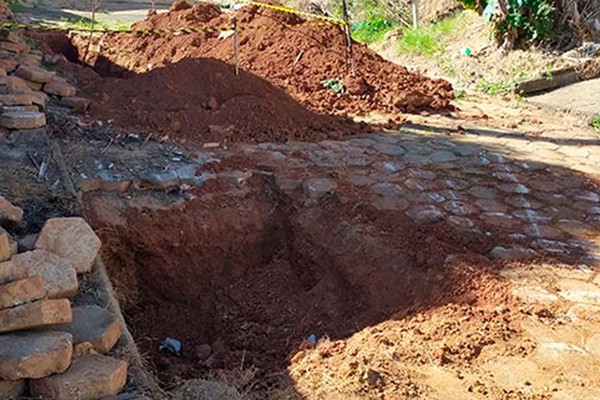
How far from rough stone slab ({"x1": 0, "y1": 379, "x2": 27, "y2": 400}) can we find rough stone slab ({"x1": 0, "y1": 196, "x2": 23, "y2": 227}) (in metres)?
1.12

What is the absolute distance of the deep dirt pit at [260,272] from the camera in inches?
152

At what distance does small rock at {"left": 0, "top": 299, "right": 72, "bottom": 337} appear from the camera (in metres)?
2.73

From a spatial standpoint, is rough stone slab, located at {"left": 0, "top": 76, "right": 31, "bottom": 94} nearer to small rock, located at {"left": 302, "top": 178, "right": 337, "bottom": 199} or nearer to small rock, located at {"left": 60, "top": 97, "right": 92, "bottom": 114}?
small rock, located at {"left": 60, "top": 97, "right": 92, "bottom": 114}

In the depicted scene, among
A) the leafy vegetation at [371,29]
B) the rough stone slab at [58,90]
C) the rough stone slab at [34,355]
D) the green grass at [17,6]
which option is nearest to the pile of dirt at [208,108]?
the rough stone slab at [58,90]

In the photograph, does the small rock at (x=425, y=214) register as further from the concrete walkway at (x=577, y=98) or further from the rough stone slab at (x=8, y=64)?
the rough stone slab at (x=8, y=64)

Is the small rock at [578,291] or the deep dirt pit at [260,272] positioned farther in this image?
the deep dirt pit at [260,272]

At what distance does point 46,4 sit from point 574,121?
44.8ft

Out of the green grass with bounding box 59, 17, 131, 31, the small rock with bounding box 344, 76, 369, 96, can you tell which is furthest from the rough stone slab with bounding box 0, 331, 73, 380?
the green grass with bounding box 59, 17, 131, 31

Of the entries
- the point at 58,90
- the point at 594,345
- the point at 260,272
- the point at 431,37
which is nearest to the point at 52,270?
the point at 260,272

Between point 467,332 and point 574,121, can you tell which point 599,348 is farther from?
point 574,121

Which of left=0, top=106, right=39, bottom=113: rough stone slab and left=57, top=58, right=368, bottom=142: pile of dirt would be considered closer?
left=0, top=106, right=39, bottom=113: rough stone slab

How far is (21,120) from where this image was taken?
16.4ft

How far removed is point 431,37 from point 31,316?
9201 millimetres

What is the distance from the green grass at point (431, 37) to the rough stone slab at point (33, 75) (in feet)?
19.6
